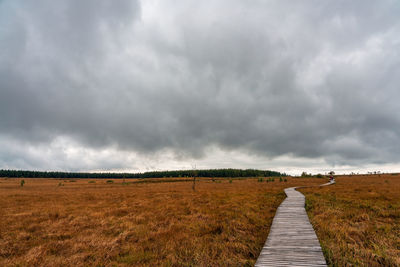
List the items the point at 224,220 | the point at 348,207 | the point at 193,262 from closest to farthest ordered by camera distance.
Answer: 1. the point at 193,262
2. the point at 224,220
3. the point at 348,207

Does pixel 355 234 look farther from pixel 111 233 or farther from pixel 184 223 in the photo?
pixel 111 233

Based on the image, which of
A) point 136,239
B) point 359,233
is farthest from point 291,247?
point 136,239

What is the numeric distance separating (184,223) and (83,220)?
871cm

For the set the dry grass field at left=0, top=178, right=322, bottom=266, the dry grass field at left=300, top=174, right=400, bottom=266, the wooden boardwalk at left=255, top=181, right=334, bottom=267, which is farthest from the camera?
the dry grass field at left=0, top=178, right=322, bottom=266

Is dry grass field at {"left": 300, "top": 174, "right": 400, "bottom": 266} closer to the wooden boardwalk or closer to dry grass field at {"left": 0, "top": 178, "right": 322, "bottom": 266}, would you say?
the wooden boardwalk

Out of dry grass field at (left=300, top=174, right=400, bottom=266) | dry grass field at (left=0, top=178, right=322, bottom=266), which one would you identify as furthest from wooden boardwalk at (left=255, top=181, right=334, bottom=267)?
dry grass field at (left=0, top=178, right=322, bottom=266)

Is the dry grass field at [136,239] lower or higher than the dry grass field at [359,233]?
lower

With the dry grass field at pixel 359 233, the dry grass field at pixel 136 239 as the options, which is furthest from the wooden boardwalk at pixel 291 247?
the dry grass field at pixel 136 239

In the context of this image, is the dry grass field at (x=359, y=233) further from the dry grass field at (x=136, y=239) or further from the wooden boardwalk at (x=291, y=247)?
the dry grass field at (x=136, y=239)

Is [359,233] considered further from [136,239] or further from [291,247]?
[136,239]

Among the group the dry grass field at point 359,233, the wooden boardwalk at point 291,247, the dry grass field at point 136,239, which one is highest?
the wooden boardwalk at point 291,247

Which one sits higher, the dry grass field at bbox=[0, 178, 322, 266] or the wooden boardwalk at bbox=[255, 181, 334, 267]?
the wooden boardwalk at bbox=[255, 181, 334, 267]

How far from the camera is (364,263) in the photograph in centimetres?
755

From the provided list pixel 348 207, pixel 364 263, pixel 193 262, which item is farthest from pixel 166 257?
pixel 348 207
